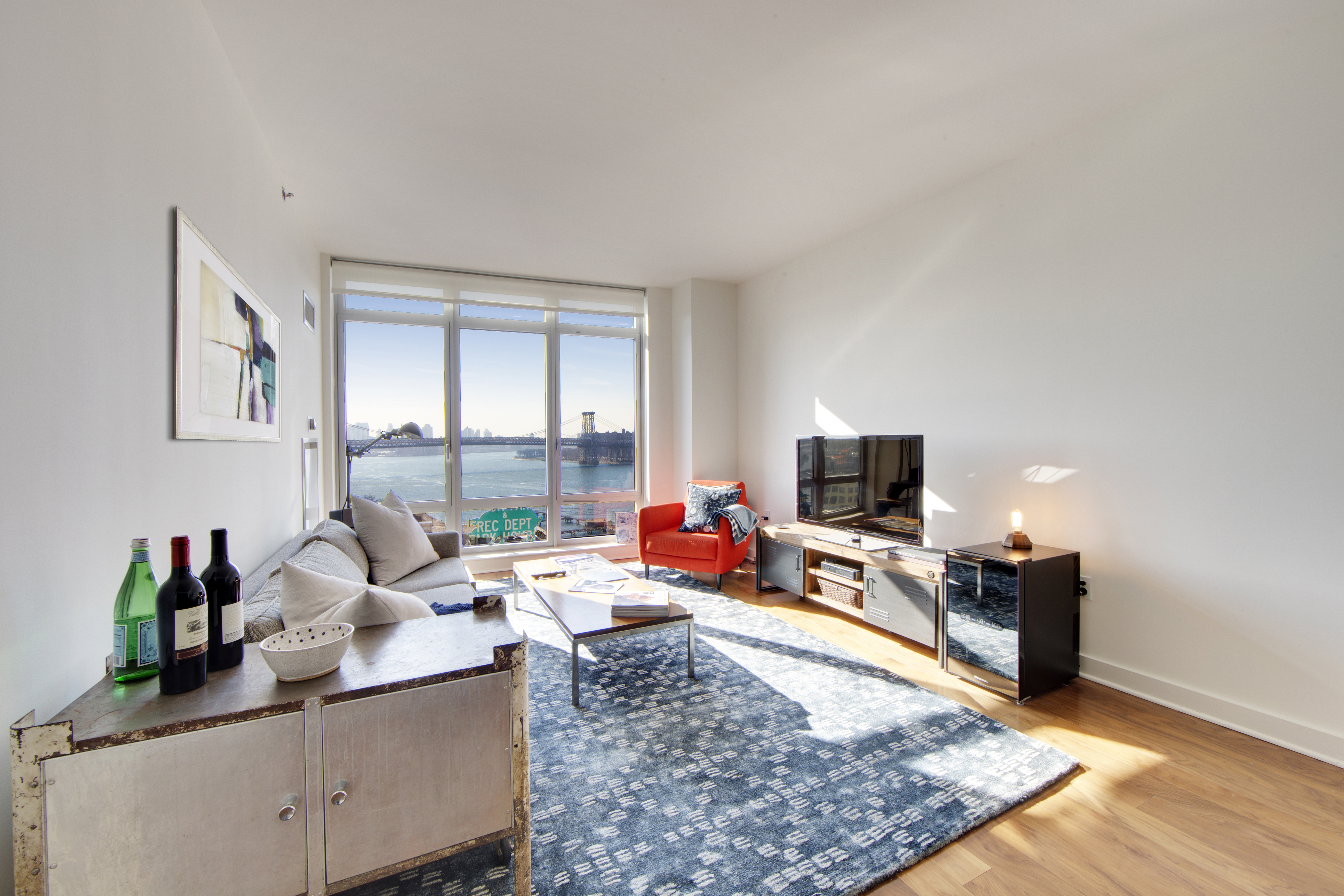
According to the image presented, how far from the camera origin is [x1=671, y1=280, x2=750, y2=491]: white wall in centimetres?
544

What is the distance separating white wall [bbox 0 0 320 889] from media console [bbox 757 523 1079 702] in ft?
10.1

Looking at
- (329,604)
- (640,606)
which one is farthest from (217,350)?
(640,606)

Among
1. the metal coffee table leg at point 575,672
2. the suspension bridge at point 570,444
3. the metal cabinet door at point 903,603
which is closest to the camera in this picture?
the metal coffee table leg at point 575,672

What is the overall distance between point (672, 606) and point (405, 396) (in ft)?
10.9

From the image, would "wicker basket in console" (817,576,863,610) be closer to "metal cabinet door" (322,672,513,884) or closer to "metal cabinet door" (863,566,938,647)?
"metal cabinet door" (863,566,938,647)

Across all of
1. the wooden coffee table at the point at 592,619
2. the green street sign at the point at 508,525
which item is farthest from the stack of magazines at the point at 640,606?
the green street sign at the point at 508,525

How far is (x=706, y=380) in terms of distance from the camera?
548cm

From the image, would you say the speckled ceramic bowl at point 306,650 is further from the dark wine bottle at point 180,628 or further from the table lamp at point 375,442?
the table lamp at point 375,442

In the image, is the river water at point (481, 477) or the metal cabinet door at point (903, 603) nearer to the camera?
the metal cabinet door at point (903, 603)

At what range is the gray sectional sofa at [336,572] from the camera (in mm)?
1679

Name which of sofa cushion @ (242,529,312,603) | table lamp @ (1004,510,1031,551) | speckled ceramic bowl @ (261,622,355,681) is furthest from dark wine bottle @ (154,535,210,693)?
table lamp @ (1004,510,1031,551)

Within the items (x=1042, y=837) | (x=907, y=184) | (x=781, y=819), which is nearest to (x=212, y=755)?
(x=781, y=819)

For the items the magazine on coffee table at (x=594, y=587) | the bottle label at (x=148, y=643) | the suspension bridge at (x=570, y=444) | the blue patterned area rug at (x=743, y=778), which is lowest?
the blue patterned area rug at (x=743, y=778)

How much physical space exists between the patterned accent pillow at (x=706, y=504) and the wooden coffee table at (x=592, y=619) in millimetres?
1402
